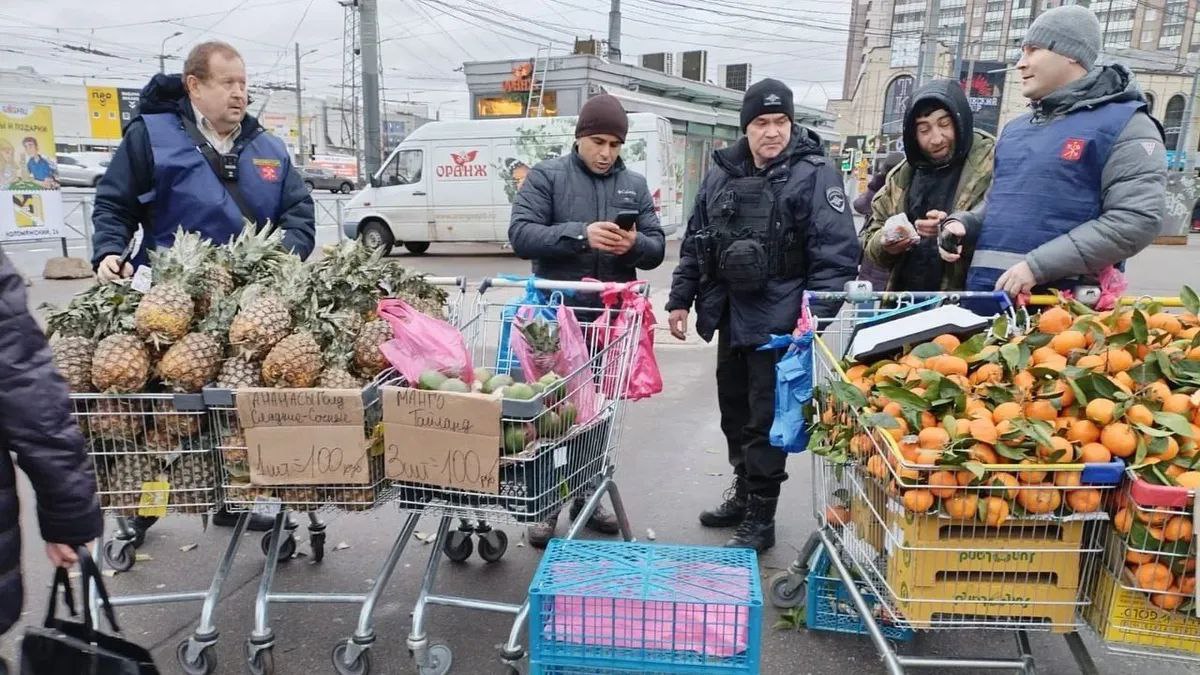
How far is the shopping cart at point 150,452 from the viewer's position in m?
2.48

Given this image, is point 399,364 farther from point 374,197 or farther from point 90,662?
point 374,197

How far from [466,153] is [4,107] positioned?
700cm

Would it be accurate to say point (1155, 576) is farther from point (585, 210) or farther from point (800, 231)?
point (585, 210)

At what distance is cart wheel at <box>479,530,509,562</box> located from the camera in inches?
141

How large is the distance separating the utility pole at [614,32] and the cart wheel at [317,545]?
18.5m

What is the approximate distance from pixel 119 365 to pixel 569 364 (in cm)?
144

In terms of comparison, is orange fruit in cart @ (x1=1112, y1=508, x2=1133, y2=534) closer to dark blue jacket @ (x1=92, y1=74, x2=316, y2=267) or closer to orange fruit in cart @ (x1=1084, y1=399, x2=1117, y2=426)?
orange fruit in cart @ (x1=1084, y1=399, x2=1117, y2=426)

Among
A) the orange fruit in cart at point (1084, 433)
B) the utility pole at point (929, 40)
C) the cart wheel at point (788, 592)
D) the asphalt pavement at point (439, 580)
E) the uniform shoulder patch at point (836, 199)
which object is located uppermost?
the utility pole at point (929, 40)

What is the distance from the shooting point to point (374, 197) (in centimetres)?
1555

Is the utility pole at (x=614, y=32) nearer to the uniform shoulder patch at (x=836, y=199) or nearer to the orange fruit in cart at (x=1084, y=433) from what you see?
the uniform shoulder patch at (x=836, y=199)

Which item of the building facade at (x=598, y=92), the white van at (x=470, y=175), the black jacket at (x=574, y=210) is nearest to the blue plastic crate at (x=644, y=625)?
the black jacket at (x=574, y=210)

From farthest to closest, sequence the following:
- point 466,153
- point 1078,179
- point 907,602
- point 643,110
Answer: point 643,110, point 466,153, point 1078,179, point 907,602

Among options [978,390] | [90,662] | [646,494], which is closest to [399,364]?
[90,662]

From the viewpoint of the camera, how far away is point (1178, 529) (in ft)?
5.95
